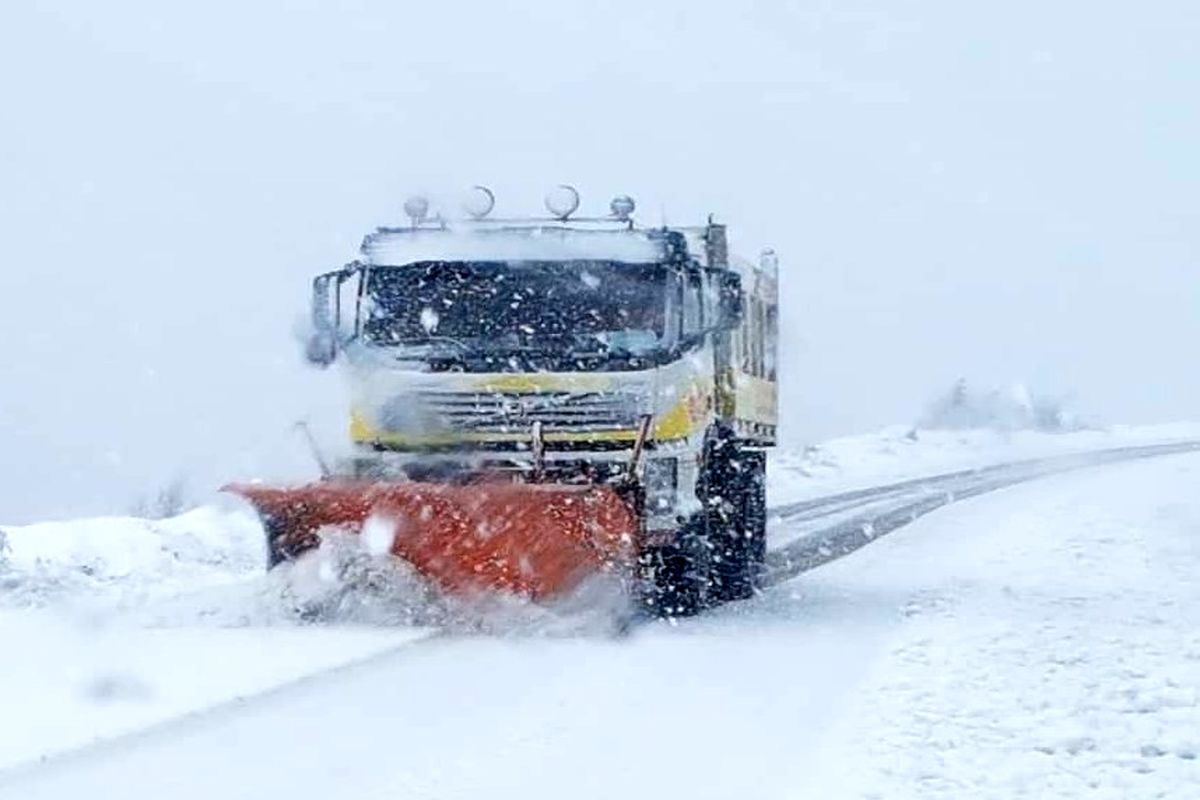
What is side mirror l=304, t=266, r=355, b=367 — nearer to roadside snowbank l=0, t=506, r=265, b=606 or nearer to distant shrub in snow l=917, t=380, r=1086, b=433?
roadside snowbank l=0, t=506, r=265, b=606

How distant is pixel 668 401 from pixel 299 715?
181 inches

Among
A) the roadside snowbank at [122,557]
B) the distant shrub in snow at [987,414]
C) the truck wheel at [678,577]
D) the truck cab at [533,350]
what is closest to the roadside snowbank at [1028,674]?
the truck wheel at [678,577]

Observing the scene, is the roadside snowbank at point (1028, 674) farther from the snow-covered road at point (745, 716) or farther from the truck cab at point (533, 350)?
the truck cab at point (533, 350)

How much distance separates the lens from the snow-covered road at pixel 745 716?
24.2ft

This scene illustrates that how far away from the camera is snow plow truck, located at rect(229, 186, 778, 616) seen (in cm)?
1221

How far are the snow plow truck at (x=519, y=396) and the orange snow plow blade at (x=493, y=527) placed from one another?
12mm

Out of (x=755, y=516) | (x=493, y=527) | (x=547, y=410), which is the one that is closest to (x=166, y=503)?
(x=755, y=516)

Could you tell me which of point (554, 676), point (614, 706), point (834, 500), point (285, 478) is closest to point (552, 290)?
point (285, 478)

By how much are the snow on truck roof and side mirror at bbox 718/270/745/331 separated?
0.55 m

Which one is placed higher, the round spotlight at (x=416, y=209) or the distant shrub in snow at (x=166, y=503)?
the round spotlight at (x=416, y=209)

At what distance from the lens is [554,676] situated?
33.2ft

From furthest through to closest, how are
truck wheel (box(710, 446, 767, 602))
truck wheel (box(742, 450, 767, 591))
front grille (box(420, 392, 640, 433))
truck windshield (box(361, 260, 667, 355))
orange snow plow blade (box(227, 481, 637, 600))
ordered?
truck wheel (box(742, 450, 767, 591)), truck wheel (box(710, 446, 767, 602)), truck windshield (box(361, 260, 667, 355)), front grille (box(420, 392, 640, 433)), orange snow plow blade (box(227, 481, 637, 600))

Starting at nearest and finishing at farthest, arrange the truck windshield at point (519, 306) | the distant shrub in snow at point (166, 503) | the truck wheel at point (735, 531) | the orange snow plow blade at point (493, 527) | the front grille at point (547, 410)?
the orange snow plow blade at point (493, 527), the front grille at point (547, 410), the truck windshield at point (519, 306), the truck wheel at point (735, 531), the distant shrub in snow at point (166, 503)

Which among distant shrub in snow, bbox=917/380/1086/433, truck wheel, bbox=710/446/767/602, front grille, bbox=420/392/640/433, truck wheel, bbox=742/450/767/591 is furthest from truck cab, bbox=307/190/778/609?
distant shrub in snow, bbox=917/380/1086/433
